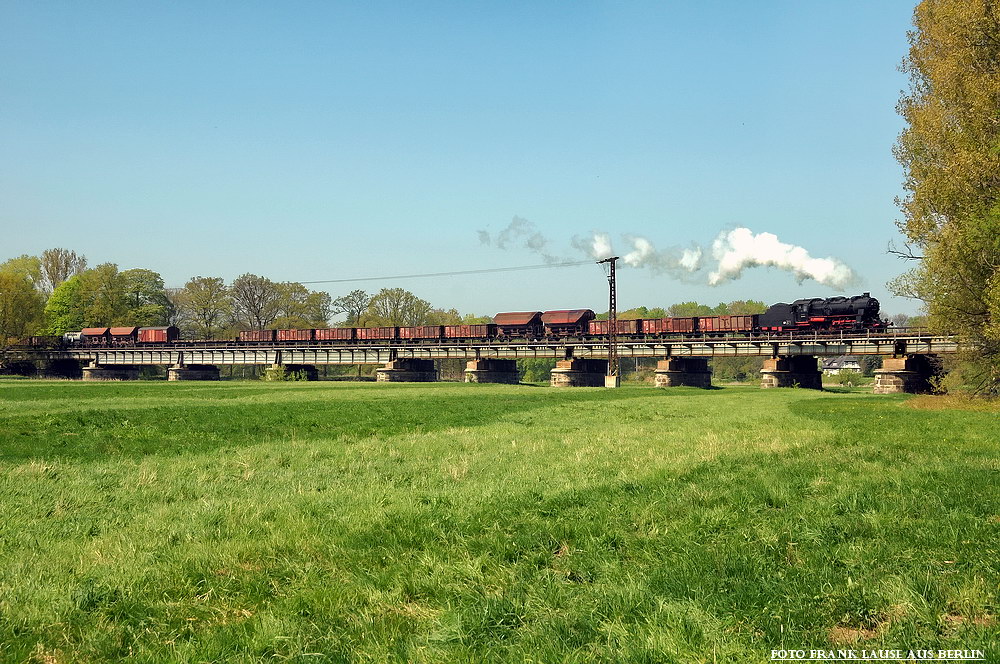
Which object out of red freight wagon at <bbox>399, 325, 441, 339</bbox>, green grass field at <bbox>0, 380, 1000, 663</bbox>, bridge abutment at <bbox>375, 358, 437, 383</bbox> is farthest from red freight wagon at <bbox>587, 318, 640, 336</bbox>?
green grass field at <bbox>0, 380, 1000, 663</bbox>

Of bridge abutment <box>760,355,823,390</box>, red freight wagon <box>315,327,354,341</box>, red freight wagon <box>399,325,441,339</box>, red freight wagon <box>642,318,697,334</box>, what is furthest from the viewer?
red freight wagon <box>315,327,354,341</box>

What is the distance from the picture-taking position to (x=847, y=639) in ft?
18.0

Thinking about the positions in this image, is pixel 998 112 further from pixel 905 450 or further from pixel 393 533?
pixel 393 533

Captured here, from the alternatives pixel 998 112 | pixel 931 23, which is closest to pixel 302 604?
pixel 998 112

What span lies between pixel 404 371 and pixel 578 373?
26.1 meters

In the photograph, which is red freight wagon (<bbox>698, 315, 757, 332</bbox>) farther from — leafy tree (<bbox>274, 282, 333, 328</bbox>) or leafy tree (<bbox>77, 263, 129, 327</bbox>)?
leafy tree (<bbox>77, 263, 129, 327</bbox>)

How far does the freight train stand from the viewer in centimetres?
7275

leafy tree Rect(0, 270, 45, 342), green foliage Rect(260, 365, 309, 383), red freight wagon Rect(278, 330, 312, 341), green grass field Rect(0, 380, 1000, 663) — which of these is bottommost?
green foliage Rect(260, 365, 309, 383)

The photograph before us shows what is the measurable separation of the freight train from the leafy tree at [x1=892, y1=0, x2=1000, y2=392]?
127 feet

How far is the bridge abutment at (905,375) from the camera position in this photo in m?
68.2

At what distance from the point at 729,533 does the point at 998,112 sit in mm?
31730

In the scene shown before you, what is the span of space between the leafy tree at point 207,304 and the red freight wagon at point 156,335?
16.2 metres

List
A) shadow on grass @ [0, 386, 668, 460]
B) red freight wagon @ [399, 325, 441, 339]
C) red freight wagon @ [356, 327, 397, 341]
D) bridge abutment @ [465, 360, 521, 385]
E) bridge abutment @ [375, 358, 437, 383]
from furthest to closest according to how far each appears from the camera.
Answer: red freight wagon @ [356, 327, 397, 341], red freight wagon @ [399, 325, 441, 339], bridge abutment @ [375, 358, 437, 383], bridge abutment @ [465, 360, 521, 385], shadow on grass @ [0, 386, 668, 460]

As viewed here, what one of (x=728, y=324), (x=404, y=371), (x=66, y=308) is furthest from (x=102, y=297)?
(x=728, y=324)
